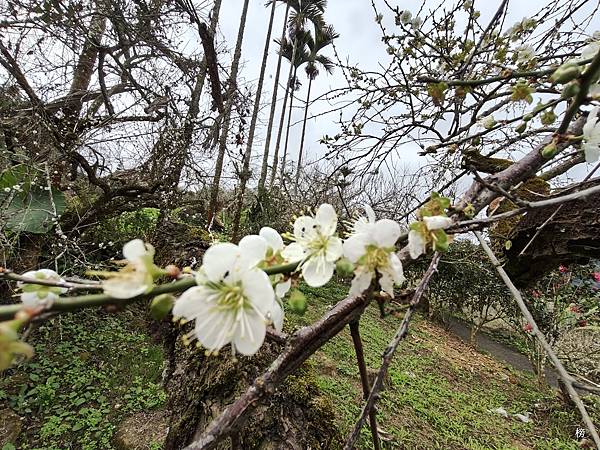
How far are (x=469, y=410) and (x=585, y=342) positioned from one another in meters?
1.74

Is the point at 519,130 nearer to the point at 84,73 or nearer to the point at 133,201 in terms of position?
the point at 133,201

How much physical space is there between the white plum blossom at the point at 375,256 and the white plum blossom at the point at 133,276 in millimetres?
266

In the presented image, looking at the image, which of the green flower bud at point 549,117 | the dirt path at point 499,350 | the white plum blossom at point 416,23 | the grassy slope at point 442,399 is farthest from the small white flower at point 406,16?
the dirt path at point 499,350

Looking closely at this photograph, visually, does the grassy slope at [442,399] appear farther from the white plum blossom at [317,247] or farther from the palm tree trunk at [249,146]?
the white plum blossom at [317,247]

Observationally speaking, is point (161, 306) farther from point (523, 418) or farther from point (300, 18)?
point (300, 18)

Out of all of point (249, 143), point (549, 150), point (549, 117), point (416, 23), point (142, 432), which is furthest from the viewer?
point (249, 143)

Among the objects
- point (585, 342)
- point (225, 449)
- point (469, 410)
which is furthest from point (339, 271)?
point (585, 342)

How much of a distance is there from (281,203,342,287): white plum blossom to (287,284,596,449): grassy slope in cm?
231

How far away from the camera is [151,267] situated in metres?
0.45

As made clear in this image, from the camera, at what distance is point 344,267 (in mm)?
495

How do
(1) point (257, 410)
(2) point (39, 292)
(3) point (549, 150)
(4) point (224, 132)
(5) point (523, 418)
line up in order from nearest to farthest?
1. (2) point (39, 292)
2. (3) point (549, 150)
3. (1) point (257, 410)
4. (5) point (523, 418)
5. (4) point (224, 132)

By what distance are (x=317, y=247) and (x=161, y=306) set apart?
257mm

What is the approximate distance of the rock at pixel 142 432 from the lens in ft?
8.03

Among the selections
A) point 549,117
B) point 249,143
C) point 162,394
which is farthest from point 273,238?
point 249,143
